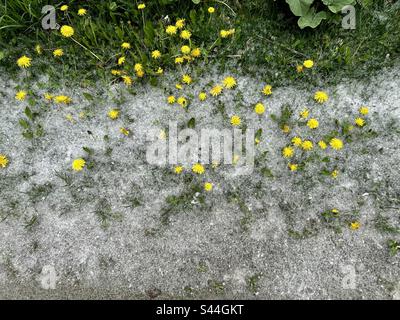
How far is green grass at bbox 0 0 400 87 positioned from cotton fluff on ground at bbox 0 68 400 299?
11.7 inches

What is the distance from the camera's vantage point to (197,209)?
4.15m

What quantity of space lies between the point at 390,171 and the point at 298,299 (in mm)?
1947

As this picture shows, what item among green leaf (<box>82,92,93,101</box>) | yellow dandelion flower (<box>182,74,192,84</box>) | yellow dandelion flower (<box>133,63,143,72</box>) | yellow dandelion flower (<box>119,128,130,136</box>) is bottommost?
yellow dandelion flower (<box>119,128,130,136</box>)

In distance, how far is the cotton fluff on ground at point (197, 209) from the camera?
12.8 feet

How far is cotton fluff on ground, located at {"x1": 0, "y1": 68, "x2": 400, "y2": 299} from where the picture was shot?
3.91m

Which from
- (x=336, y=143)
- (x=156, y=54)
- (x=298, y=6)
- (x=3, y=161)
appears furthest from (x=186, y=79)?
(x=3, y=161)

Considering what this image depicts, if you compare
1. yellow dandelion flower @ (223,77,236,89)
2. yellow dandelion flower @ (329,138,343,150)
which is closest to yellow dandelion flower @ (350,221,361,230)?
yellow dandelion flower @ (329,138,343,150)

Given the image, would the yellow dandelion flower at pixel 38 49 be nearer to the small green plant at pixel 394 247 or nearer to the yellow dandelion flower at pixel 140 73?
the yellow dandelion flower at pixel 140 73

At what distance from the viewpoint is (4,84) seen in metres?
4.79

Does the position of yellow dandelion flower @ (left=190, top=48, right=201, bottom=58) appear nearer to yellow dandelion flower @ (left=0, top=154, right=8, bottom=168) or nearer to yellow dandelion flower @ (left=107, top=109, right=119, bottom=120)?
yellow dandelion flower @ (left=107, top=109, right=119, bottom=120)

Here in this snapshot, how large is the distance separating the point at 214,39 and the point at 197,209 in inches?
93.2

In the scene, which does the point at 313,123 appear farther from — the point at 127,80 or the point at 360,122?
the point at 127,80

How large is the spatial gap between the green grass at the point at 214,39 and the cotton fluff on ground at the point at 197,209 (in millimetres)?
298
